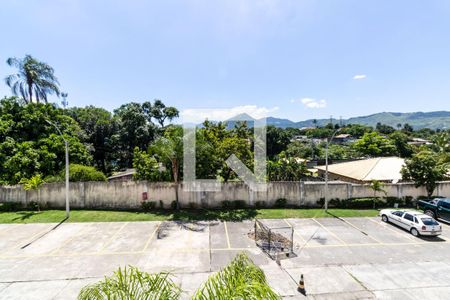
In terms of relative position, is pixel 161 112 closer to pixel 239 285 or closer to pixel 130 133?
pixel 130 133

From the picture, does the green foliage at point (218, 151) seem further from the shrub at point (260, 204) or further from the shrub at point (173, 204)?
the shrub at point (173, 204)

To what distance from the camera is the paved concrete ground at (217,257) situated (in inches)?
392

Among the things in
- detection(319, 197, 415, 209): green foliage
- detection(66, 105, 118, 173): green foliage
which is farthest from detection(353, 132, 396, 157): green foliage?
detection(66, 105, 118, 173): green foliage

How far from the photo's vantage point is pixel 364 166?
29.1 m

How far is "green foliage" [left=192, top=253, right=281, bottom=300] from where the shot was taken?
3141 millimetres

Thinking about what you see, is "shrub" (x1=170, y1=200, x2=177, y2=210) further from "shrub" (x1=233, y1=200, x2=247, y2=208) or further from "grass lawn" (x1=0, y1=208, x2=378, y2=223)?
"shrub" (x1=233, y1=200, x2=247, y2=208)

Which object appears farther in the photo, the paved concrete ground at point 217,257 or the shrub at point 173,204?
the shrub at point 173,204

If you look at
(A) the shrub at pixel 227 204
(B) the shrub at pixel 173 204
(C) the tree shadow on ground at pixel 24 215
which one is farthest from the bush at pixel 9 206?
(A) the shrub at pixel 227 204

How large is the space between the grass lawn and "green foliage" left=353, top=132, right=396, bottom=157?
39.0m

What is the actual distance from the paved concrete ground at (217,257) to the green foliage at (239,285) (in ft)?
21.4

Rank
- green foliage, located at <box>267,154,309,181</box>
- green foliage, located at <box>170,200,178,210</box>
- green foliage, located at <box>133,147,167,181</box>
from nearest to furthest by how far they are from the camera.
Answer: green foliage, located at <box>170,200,178,210</box>, green foliage, located at <box>133,147,167,181</box>, green foliage, located at <box>267,154,309,181</box>

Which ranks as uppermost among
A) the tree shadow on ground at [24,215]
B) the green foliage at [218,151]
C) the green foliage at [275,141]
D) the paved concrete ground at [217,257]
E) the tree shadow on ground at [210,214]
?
the green foliage at [275,141]

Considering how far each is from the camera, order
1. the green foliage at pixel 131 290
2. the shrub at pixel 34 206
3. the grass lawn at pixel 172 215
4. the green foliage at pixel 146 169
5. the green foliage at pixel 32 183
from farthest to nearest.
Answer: the green foliage at pixel 146 169
the shrub at pixel 34 206
the green foliage at pixel 32 183
the grass lawn at pixel 172 215
the green foliage at pixel 131 290

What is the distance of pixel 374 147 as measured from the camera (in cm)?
5391
